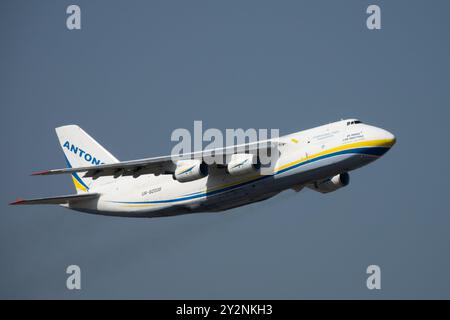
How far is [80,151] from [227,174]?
872cm

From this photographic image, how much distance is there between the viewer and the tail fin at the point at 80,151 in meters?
37.5

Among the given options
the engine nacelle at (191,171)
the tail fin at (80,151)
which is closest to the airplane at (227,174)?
the engine nacelle at (191,171)

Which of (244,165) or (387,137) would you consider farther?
(244,165)

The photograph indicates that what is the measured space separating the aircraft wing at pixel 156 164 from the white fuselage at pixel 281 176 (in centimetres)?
65

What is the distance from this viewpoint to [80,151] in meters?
38.3

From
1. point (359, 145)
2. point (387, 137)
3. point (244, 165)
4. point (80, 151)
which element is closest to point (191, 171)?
point (244, 165)

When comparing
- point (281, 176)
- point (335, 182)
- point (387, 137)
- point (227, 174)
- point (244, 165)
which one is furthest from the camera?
point (335, 182)

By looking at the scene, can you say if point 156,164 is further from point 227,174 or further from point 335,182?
point 335,182

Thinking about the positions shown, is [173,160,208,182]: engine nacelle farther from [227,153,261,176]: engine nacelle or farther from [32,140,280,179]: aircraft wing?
[227,153,261,176]: engine nacelle

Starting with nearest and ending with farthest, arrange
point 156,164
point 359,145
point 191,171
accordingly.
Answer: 1. point 359,145
2. point 191,171
3. point 156,164

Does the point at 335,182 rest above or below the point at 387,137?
below

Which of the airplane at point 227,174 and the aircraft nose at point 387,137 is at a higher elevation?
the aircraft nose at point 387,137

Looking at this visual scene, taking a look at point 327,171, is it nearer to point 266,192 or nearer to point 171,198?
point 266,192

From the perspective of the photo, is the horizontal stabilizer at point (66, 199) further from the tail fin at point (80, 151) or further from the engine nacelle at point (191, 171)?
the engine nacelle at point (191, 171)
